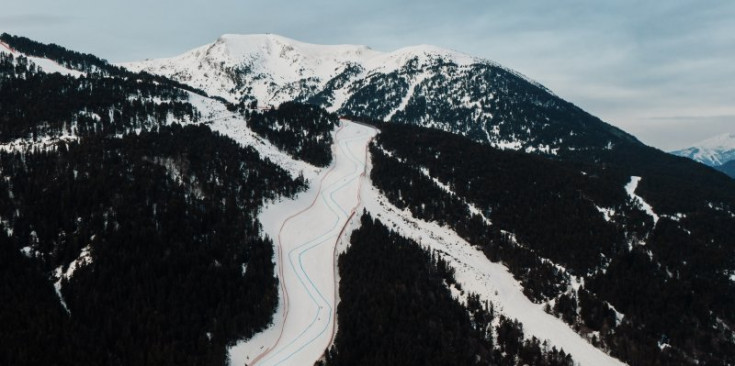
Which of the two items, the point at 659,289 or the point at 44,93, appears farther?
the point at 44,93

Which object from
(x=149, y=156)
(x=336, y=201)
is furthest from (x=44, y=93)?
(x=336, y=201)

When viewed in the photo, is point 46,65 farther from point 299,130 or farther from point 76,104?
point 299,130

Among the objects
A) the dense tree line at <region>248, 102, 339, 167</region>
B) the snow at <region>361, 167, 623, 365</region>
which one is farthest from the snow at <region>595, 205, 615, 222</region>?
the dense tree line at <region>248, 102, 339, 167</region>

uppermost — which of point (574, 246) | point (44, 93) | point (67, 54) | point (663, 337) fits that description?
point (67, 54)

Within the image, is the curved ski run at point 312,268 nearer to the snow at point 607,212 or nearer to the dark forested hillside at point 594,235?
the dark forested hillside at point 594,235

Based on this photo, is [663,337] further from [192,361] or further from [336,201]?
[192,361]

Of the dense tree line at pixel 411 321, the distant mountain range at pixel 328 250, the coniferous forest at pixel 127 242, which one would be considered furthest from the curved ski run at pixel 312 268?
Result: the coniferous forest at pixel 127 242
